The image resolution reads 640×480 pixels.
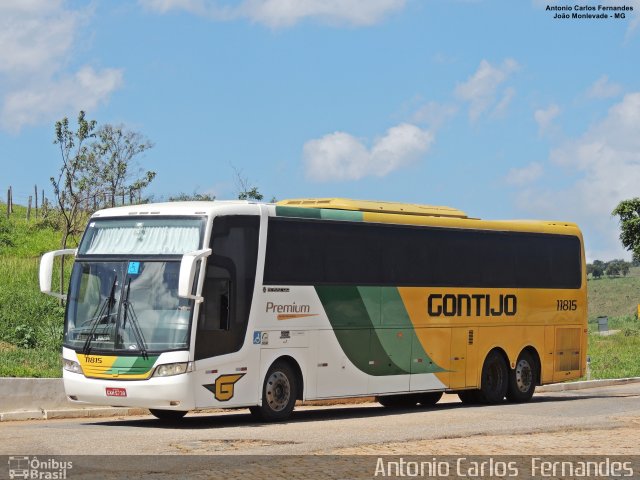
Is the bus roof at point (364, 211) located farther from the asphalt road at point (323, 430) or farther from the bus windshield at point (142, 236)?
the asphalt road at point (323, 430)

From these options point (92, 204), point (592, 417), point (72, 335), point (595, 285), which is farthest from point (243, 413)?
point (595, 285)

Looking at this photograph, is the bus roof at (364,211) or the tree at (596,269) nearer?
the bus roof at (364,211)

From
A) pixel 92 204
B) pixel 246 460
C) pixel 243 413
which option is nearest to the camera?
pixel 246 460

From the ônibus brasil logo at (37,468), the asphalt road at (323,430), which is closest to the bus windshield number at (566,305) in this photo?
the asphalt road at (323,430)

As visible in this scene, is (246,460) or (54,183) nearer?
(246,460)

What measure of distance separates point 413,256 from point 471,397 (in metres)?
4.12

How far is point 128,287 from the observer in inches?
729

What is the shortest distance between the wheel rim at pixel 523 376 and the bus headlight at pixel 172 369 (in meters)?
9.75

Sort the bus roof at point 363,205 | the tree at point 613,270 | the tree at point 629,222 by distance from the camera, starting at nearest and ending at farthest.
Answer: the bus roof at point 363,205
the tree at point 629,222
the tree at point 613,270

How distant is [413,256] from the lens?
22.8 m

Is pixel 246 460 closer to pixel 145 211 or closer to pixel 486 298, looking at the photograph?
pixel 145 211

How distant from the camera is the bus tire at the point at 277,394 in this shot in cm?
1933

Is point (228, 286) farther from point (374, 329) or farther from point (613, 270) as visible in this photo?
point (613, 270)

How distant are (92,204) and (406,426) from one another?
2804 centimetres
